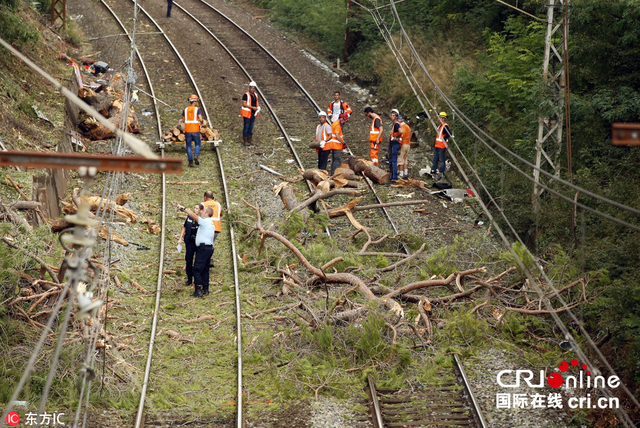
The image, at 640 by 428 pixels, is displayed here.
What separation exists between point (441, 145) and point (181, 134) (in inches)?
265

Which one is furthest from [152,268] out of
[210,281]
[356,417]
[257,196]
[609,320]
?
[609,320]

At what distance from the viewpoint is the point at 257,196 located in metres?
16.6

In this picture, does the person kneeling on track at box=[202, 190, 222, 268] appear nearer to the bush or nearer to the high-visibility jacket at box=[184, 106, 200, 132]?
the high-visibility jacket at box=[184, 106, 200, 132]

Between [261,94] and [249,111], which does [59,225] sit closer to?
[249,111]

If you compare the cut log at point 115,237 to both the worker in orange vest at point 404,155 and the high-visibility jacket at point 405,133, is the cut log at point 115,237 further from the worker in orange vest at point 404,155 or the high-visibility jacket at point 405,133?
the worker in orange vest at point 404,155

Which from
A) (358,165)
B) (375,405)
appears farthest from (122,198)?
(375,405)

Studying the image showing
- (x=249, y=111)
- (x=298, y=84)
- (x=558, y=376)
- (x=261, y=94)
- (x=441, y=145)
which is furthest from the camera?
(x=298, y=84)

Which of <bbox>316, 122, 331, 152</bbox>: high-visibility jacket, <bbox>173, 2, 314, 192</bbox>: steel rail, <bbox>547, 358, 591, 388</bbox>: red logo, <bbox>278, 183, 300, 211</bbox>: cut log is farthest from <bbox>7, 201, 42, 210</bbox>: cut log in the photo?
<bbox>547, 358, 591, 388</bbox>: red logo

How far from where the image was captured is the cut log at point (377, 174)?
1758 centimetres

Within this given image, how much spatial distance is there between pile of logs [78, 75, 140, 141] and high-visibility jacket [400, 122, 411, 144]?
7013 mm

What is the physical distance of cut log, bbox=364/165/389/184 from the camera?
1758 centimetres

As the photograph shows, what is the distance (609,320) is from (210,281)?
21.4 feet

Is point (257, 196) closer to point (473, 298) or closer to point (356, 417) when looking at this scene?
point (473, 298)

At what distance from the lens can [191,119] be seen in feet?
57.6
